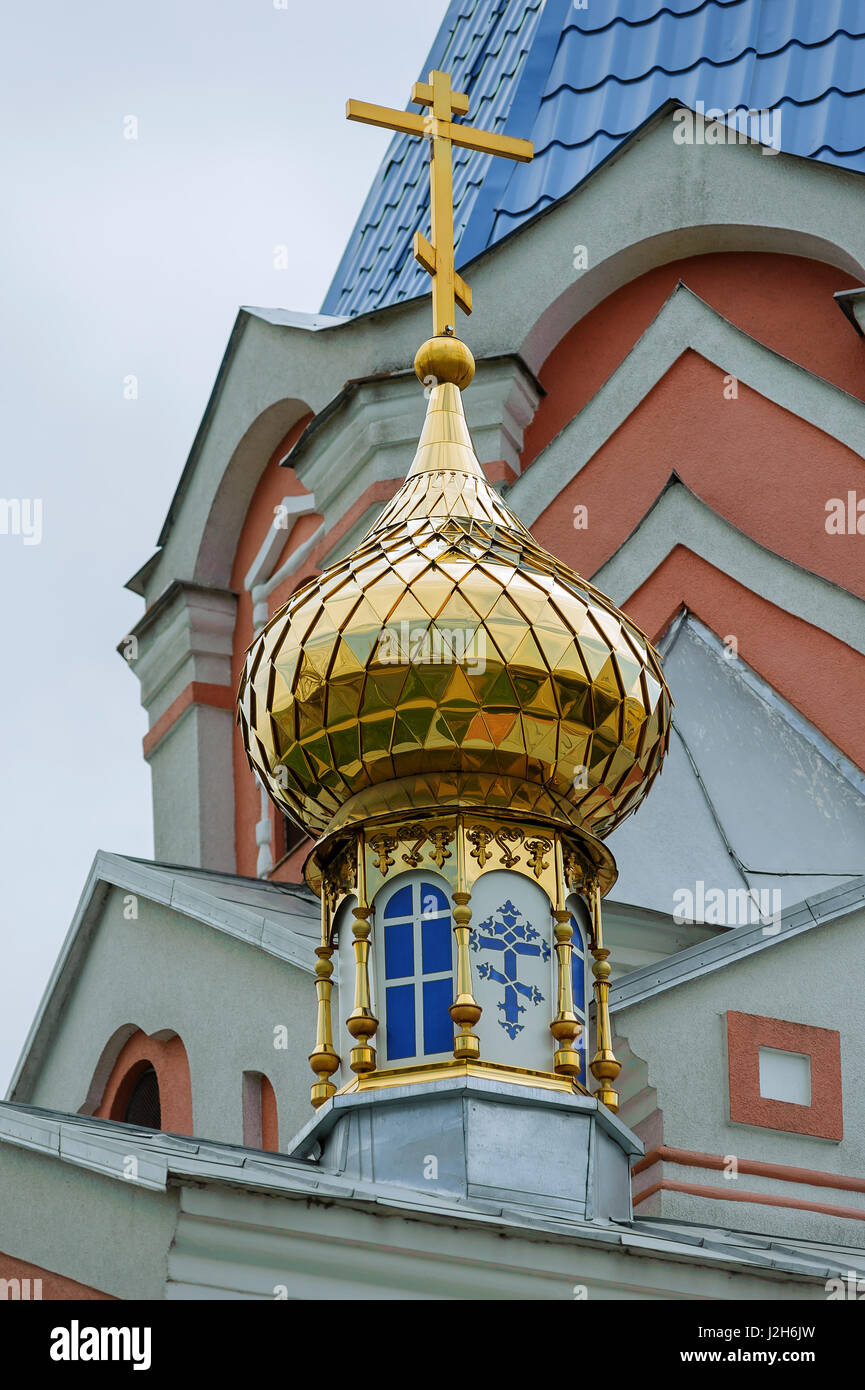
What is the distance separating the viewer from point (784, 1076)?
7.34m

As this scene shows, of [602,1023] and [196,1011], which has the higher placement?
[196,1011]

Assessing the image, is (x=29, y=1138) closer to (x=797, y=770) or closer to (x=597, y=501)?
(x=797, y=770)

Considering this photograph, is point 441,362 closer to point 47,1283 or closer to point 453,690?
point 453,690

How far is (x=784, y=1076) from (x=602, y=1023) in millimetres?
865

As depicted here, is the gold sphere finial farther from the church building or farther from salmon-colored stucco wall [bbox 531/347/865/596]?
salmon-colored stucco wall [bbox 531/347/865/596]

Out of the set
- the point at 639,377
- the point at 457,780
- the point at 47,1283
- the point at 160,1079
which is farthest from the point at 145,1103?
the point at 47,1283

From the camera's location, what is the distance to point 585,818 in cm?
698

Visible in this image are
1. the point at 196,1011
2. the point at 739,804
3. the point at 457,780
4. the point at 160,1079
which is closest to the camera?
the point at 457,780

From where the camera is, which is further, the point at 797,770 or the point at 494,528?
the point at 797,770

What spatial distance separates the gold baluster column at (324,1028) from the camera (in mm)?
6562

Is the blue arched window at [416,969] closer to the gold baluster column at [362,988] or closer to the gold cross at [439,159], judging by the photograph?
the gold baluster column at [362,988]

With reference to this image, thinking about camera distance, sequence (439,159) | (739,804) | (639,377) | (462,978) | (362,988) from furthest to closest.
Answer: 1. (639,377)
2. (739,804)
3. (439,159)
4. (362,988)
5. (462,978)
